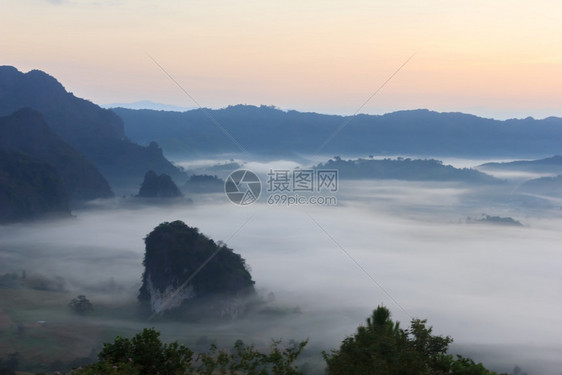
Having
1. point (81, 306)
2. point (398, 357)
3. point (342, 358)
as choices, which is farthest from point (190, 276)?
point (398, 357)

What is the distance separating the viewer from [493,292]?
184m

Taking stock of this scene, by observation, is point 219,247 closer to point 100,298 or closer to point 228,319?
point 228,319

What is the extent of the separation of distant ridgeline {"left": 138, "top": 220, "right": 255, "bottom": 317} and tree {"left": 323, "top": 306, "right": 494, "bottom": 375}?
87.0 metres

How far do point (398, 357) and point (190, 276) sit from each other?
306ft

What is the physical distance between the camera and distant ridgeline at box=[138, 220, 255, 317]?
109125mm

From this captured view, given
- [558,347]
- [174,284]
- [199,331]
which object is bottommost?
[558,347]

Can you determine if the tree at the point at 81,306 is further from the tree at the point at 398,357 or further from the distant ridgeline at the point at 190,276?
the tree at the point at 398,357

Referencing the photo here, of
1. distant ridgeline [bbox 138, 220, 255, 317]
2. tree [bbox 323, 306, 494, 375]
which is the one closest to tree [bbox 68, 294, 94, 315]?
distant ridgeline [bbox 138, 220, 255, 317]

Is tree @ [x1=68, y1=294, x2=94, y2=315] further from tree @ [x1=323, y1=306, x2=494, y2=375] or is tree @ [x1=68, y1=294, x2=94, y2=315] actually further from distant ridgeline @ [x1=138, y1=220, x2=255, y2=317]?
tree @ [x1=323, y1=306, x2=494, y2=375]

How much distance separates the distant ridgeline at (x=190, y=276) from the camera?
109125 millimetres

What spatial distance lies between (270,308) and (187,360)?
4003 inches

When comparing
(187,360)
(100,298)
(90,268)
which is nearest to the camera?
(187,360)

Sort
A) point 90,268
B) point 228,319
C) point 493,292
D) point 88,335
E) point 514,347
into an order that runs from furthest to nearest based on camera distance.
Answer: point 493,292 < point 90,268 < point 514,347 < point 228,319 < point 88,335

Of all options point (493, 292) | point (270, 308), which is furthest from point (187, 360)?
point (493, 292)
